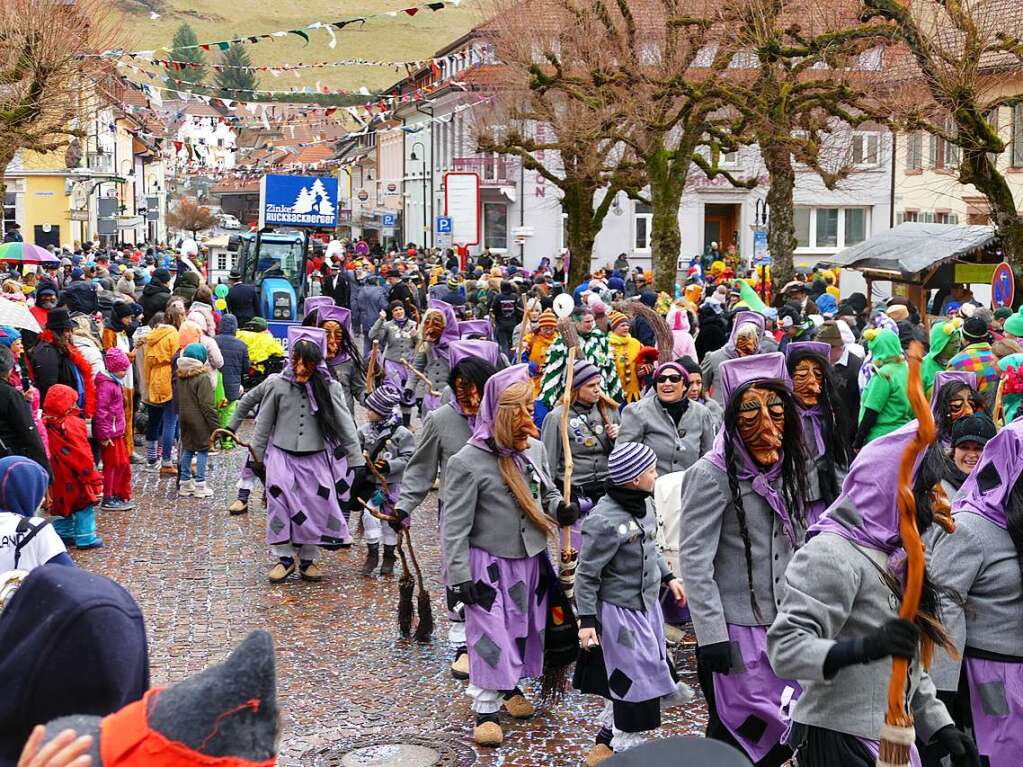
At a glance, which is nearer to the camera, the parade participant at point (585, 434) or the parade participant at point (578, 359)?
the parade participant at point (585, 434)

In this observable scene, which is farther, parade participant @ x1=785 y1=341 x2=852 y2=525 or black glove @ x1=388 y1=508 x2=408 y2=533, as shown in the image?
black glove @ x1=388 y1=508 x2=408 y2=533

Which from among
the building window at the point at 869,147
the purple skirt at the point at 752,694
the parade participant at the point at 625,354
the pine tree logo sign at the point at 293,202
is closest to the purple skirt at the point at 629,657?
the purple skirt at the point at 752,694

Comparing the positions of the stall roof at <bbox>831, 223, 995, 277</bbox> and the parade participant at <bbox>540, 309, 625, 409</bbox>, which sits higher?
the stall roof at <bbox>831, 223, 995, 277</bbox>

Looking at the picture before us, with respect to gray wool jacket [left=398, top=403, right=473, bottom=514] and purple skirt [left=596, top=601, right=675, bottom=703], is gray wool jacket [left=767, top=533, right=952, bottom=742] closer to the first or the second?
purple skirt [left=596, top=601, right=675, bottom=703]

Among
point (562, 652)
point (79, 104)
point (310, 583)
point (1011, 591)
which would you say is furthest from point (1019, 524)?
point (79, 104)

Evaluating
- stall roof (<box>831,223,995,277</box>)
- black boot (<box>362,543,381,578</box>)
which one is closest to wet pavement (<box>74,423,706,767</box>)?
black boot (<box>362,543,381,578</box>)

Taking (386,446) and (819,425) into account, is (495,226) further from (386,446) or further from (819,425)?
(819,425)

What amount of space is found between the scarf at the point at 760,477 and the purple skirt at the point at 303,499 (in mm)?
5313

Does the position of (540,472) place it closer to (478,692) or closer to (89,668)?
(478,692)

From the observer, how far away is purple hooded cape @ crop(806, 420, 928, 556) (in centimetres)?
418

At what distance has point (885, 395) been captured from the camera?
399 inches

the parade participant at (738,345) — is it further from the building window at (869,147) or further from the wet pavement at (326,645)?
the building window at (869,147)

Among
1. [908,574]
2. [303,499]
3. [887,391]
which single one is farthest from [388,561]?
[908,574]

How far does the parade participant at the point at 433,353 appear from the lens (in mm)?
13328
